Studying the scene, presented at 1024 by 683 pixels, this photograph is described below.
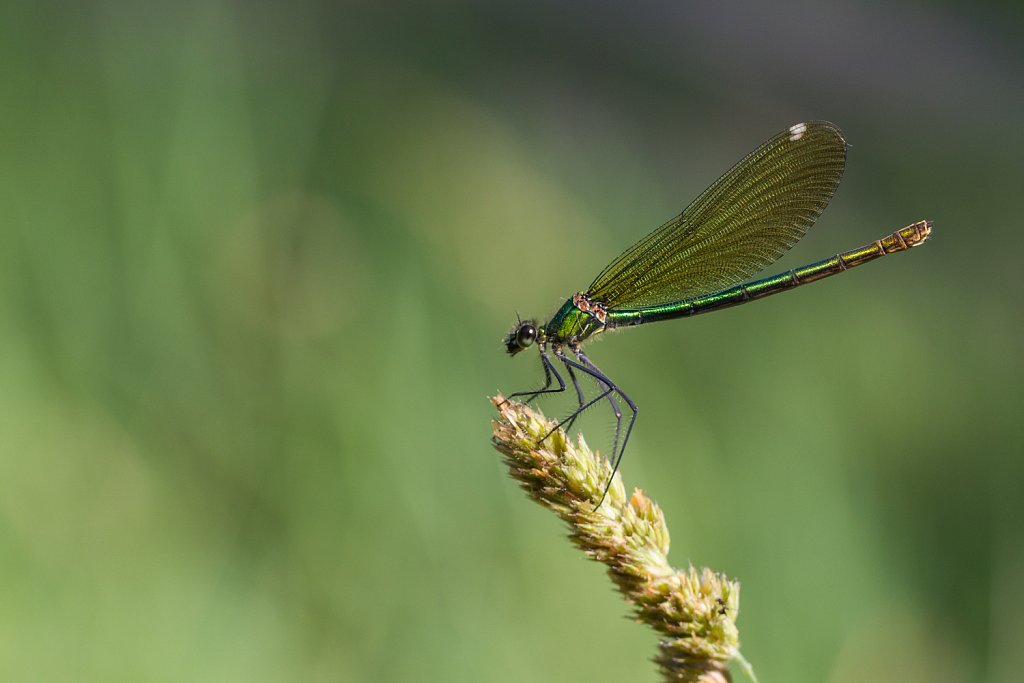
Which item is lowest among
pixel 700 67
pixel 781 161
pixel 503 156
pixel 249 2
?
pixel 781 161

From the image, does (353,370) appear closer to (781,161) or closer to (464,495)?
(464,495)

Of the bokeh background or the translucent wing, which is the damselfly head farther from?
the bokeh background

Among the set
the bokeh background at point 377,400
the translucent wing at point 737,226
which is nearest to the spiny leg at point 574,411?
the translucent wing at point 737,226

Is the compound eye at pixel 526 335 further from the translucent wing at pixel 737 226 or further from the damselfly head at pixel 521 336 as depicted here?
the translucent wing at pixel 737 226

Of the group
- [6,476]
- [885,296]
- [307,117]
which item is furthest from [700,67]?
[6,476]

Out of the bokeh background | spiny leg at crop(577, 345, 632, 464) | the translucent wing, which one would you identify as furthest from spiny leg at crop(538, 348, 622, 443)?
the bokeh background

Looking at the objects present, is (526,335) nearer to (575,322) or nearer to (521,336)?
(521,336)
